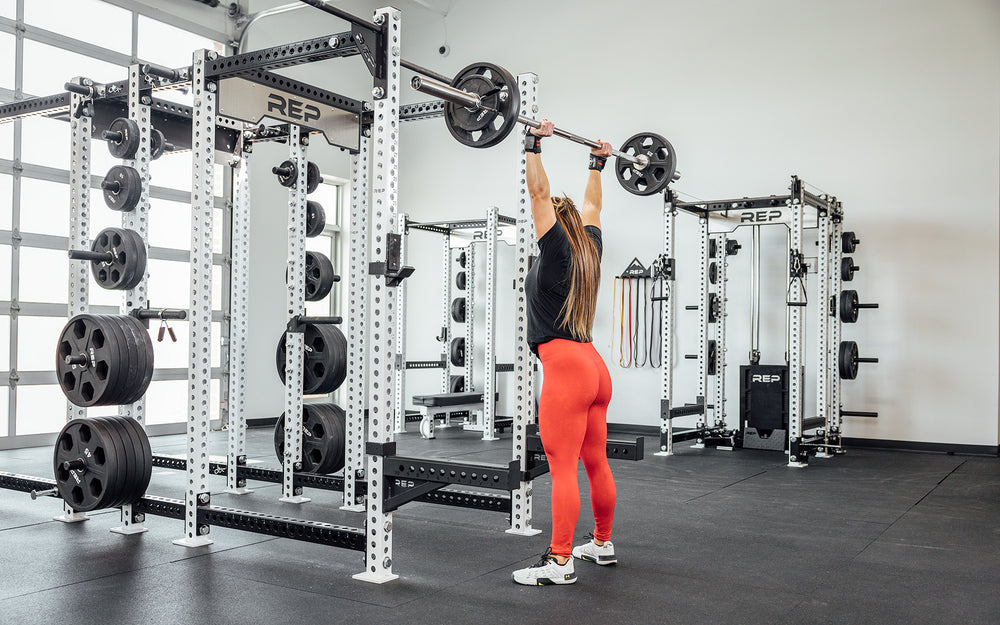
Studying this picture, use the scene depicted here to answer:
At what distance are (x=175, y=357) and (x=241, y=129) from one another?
376 centimetres

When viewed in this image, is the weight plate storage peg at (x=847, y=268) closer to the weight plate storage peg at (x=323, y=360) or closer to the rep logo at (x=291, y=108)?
the weight plate storage peg at (x=323, y=360)

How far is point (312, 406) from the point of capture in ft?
14.8

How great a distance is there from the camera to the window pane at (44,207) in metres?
6.56

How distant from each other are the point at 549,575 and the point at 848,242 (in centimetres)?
504

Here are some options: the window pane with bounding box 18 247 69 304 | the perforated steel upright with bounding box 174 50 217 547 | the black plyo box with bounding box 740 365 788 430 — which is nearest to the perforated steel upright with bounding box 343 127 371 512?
the perforated steel upright with bounding box 174 50 217 547

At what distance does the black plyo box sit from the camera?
6684mm

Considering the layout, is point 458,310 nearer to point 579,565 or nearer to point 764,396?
point 764,396

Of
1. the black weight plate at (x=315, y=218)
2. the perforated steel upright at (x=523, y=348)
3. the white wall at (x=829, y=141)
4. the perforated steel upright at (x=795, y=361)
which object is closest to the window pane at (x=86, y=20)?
the white wall at (x=829, y=141)

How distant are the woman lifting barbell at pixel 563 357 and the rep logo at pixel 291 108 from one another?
5.21 feet

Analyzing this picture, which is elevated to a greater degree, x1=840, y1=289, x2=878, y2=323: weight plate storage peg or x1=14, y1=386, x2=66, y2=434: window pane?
x1=840, y1=289, x2=878, y2=323: weight plate storage peg

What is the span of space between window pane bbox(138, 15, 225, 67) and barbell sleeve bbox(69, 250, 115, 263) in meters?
4.15

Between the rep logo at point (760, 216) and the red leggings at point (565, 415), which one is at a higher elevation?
the rep logo at point (760, 216)

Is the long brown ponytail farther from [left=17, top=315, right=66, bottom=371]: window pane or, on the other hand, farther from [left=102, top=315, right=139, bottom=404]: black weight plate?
[left=17, top=315, right=66, bottom=371]: window pane

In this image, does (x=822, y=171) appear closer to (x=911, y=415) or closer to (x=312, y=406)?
(x=911, y=415)
